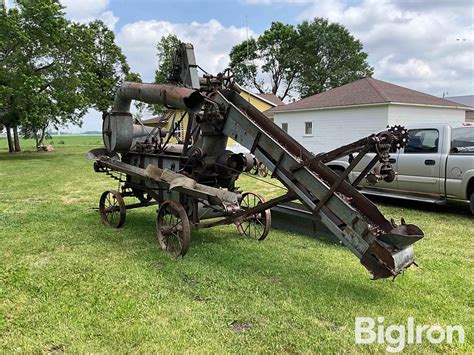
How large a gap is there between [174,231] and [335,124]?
16868 mm

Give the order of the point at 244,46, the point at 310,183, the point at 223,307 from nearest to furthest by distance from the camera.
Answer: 1. the point at 223,307
2. the point at 310,183
3. the point at 244,46

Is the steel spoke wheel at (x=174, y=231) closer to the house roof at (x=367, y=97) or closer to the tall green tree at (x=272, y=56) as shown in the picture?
the house roof at (x=367, y=97)

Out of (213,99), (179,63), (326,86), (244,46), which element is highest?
(244,46)

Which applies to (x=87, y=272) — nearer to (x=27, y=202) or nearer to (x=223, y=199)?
(x=223, y=199)

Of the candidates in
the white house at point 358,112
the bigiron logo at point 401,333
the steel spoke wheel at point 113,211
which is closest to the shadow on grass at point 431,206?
the bigiron logo at point 401,333

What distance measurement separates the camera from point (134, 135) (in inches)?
299

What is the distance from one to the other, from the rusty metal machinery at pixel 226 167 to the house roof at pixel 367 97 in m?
14.5

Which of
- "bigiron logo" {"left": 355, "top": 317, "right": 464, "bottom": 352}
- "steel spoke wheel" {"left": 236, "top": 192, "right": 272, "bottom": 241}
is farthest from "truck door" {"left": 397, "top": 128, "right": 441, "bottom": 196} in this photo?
"bigiron logo" {"left": 355, "top": 317, "right": 464, "bottom": 352}

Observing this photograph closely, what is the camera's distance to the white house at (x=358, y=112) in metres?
19.2

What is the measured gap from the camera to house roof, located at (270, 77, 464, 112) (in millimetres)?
19500

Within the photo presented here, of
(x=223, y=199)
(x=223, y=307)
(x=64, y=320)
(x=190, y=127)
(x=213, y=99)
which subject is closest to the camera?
(x=64, y=320)

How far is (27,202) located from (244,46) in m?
40.7

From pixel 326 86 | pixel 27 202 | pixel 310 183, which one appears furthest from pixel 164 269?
pixel 326 86

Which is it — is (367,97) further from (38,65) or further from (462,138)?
(38,65)
